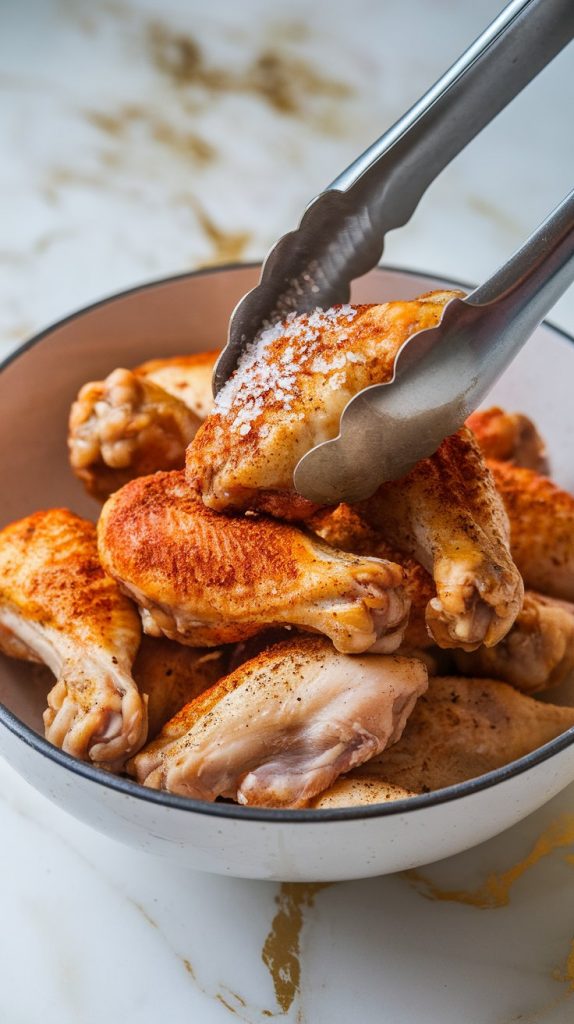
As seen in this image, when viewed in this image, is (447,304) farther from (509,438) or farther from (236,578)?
(509,438)

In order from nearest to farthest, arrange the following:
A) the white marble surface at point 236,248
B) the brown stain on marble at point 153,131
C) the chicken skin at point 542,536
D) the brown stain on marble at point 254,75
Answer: the white marble surface at point 236,248 < the chicken skin at point 542,536 < the brown stain on marble at point 153,131 < the brown stain on marble at point 254,75

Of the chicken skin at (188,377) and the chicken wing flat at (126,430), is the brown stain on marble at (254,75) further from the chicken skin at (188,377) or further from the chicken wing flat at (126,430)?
the chicken wing flat at (126,430)

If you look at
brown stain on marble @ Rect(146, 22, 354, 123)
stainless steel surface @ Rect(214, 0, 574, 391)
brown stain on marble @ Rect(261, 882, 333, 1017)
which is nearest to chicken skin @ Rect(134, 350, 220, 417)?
stainless steel surface @ Rect(214, 0, 574, 391)

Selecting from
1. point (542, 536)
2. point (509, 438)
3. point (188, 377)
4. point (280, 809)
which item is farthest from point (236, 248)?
point (280, 809)

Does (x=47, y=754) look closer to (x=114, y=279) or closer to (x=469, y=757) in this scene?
(x=469, y=757)

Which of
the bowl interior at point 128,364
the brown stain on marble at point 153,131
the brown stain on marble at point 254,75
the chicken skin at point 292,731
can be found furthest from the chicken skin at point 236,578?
the brown stain on marble at point 254,75

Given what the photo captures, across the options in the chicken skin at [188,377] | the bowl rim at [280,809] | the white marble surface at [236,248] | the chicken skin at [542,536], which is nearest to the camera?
the bowl rim at [280,809]

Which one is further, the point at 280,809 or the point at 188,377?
the point at 188,377
